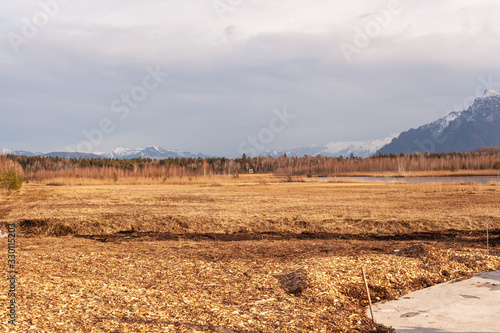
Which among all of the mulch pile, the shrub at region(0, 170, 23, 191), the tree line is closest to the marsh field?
the mulch pile

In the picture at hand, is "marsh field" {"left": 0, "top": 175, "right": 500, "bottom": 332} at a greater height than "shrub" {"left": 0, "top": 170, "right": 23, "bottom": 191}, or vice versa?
"shrub" {"left": 0, "top": 170, "right": 23, "bottom": 191}

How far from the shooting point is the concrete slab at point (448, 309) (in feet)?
26.6

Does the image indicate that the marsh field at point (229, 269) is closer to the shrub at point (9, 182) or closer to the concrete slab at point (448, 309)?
the concrete slab at point (448, 309)

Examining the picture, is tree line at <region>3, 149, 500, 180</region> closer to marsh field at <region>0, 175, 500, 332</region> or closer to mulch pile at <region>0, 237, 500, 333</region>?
marsh field at <region>0, 175, 500, 332</region>

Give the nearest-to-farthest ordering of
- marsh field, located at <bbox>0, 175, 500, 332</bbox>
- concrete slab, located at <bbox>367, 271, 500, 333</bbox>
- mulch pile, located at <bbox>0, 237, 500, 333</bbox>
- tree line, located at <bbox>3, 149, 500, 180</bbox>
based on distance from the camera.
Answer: concrete slab, located at <bbox>367, 271, 500, 333</bbox>
mulch pile, located at <bbox>0, 237, 500, 333</bbox>
marsh field, located at <bbox>0, 175, 500, 332</bbox>
tree line, located at <bbox>3, 149, 500, 180</bbox>

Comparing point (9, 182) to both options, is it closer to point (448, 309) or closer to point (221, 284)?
point (221, 284)

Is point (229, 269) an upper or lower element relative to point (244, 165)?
lower

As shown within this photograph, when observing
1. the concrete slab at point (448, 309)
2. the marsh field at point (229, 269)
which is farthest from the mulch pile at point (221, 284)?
the concrete slab at point (448, 309)

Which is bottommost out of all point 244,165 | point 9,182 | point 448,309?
point 448,309

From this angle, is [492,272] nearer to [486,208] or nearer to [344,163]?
[486,208]

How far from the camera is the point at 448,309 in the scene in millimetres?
9023

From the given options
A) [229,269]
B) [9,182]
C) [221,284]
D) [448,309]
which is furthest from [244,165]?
[448,309]

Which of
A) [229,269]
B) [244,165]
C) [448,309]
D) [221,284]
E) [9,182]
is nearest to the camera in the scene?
[448,309]

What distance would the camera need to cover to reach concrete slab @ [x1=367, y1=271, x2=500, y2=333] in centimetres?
809
